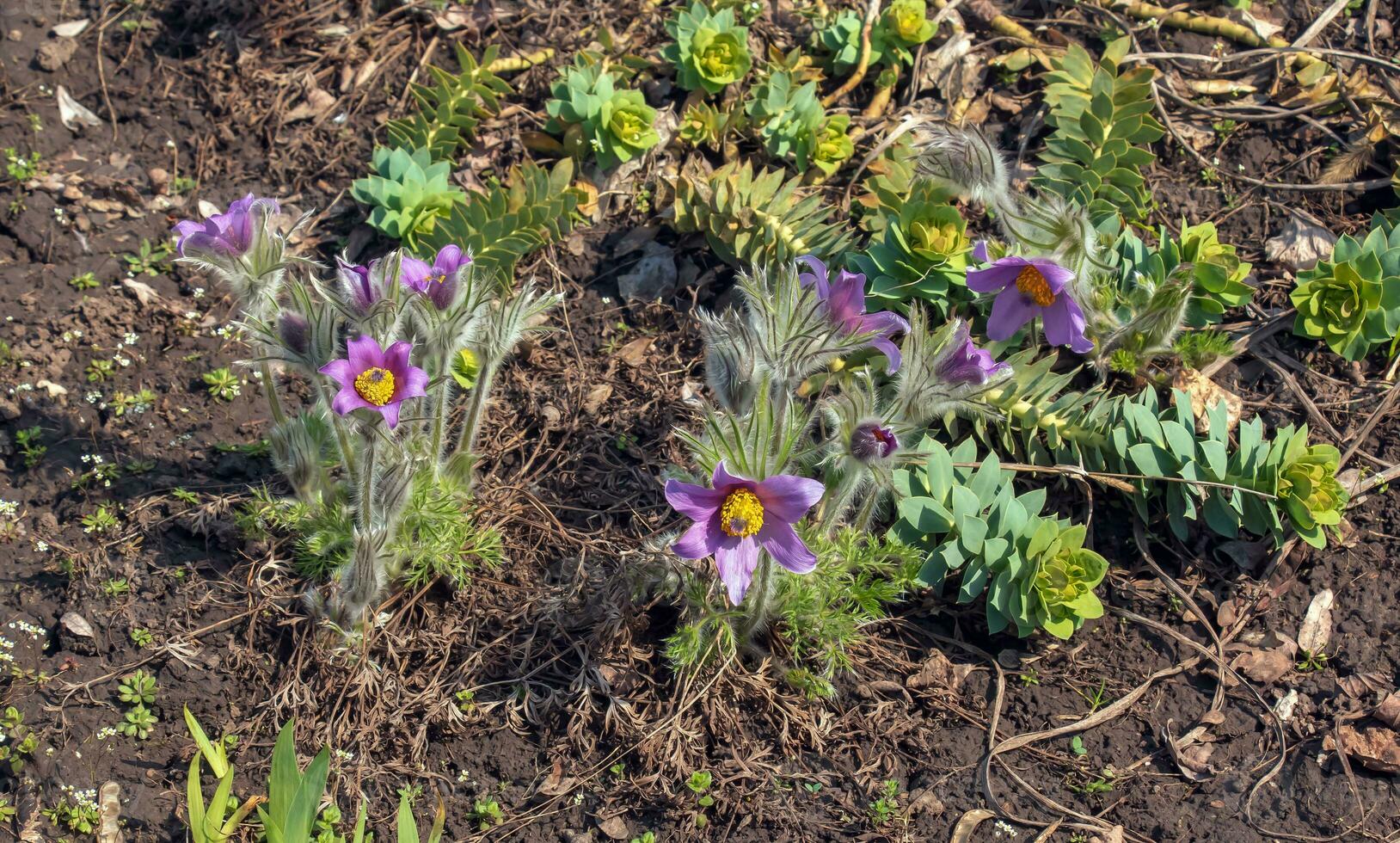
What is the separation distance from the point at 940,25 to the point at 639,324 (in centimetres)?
176

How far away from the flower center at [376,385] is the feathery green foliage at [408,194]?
115 centimetres

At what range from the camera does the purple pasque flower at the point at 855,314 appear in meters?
2.53

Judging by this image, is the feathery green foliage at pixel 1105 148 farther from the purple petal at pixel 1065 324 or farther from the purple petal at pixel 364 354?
the purple petal at pixel 364 354

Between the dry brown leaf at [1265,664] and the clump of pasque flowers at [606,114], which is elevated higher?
the clump of pasque flowers at [606,114]

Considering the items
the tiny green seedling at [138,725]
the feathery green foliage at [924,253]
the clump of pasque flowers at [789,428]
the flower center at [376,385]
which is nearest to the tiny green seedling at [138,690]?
the tiny green seedling at [138,725]

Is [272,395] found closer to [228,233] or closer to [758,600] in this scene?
[228,233]

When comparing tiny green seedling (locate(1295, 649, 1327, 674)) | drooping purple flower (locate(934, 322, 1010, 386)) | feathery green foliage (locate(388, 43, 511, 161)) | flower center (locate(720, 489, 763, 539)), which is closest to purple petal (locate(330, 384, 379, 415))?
flower center (locate(720, 489, 763, 539))

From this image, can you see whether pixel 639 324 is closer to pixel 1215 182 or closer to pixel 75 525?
pixel 75 525

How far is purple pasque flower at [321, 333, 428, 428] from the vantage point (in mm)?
2451

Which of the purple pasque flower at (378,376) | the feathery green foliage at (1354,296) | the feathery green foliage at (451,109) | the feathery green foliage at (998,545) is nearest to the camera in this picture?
the purple pasque flower at (378,376)

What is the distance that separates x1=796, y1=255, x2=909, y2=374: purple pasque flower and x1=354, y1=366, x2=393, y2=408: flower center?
1007mm

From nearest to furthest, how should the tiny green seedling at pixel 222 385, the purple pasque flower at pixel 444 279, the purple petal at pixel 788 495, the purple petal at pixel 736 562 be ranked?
the purple petal at pixel 788 495 < the purple petal at pixel 736 562 < the purple pasque flower at pixel 444 279 < the tiny green seedling at pixel 222 385

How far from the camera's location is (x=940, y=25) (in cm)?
429

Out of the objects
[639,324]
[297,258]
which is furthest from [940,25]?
[297,258]
